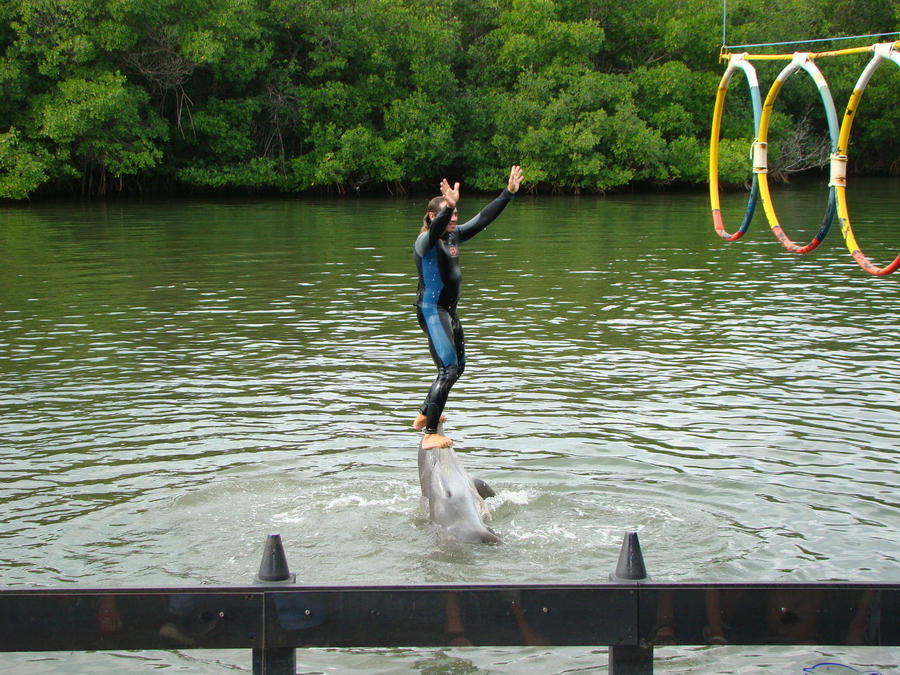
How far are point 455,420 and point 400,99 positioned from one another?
44284 mm

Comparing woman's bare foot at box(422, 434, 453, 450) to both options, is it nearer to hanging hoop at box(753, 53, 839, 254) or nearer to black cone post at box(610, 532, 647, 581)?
hanging hoop at box(753, 53, 839, 254)

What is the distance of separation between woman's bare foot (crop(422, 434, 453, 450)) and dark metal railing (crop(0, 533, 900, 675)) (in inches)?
177

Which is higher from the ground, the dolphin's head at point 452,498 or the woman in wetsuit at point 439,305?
the woman in wetsuit at point 439,305

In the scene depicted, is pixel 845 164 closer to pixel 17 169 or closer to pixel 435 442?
pixel 435 442

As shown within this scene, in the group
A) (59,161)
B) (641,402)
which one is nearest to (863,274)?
(641,402)

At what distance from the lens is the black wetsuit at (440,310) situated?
854cm

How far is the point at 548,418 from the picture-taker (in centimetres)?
1083

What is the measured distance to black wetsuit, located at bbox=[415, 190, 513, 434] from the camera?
8539 millimetres

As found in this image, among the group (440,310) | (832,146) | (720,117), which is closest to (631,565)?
(440,310)

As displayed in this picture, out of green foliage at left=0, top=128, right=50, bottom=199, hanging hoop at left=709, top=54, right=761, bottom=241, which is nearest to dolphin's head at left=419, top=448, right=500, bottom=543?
hanging hoop at left=709, top=54, right=761, bottom=241

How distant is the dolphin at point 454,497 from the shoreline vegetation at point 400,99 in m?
39.0

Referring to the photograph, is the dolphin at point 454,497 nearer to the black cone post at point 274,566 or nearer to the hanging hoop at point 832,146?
the hanging hoop at point 832,146

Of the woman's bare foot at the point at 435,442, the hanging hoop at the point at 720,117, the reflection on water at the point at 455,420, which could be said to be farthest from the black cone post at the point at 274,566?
the hanging hoop at the point at 720,117

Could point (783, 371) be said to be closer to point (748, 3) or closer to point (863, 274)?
point (863, 274)
